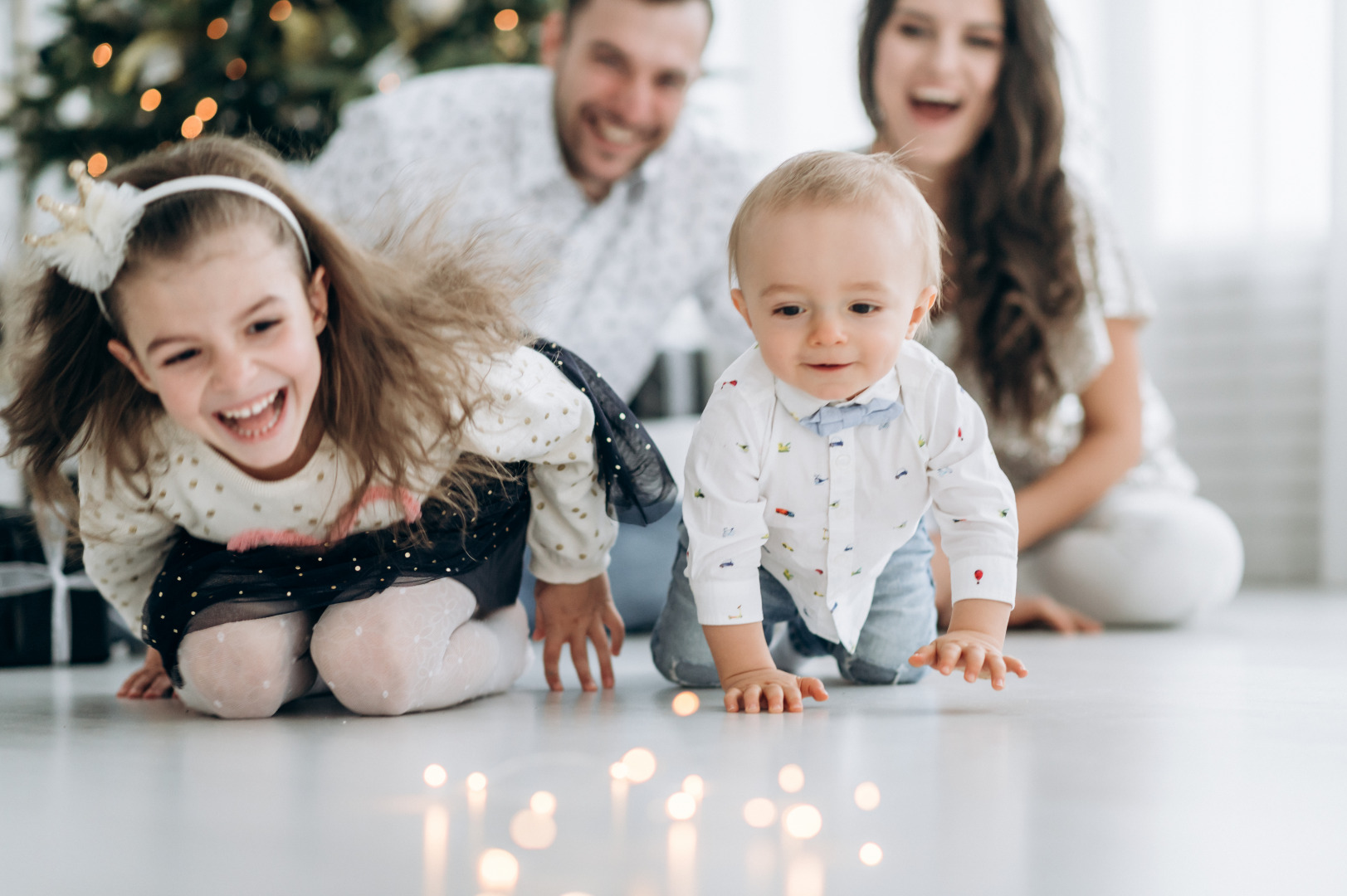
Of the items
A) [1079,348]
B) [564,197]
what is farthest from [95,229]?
[1079,348]

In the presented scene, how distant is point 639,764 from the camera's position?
Answer: 851mm

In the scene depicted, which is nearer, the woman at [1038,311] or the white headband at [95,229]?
the white headband at [95,229]

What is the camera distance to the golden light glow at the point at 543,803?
735 mm

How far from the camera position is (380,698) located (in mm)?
1064

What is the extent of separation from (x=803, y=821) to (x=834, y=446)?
448 millimetres

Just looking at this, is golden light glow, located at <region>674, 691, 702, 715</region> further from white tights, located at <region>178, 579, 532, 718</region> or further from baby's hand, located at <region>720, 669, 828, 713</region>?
white tights, located at <region>178, 579, 532, 718</region>

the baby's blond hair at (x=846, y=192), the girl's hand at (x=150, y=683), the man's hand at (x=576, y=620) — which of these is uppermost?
the baby's blond hair at (x=846, y=192)

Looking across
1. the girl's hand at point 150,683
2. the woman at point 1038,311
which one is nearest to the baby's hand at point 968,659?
the woman at point 1038,311

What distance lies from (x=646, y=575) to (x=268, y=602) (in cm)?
68

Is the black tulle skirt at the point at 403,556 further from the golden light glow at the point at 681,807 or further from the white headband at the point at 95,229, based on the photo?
the golden light glow at the point at 681,807

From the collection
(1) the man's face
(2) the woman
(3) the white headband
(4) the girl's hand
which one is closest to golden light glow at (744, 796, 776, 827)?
(3) the white headband

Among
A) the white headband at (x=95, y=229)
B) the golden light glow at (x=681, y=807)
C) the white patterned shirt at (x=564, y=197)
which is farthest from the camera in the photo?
the white patterned shirt at (x=564, y=197)

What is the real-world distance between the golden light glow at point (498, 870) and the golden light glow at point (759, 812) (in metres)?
0.15

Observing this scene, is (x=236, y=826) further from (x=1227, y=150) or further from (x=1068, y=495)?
(x=1227, y=150)
